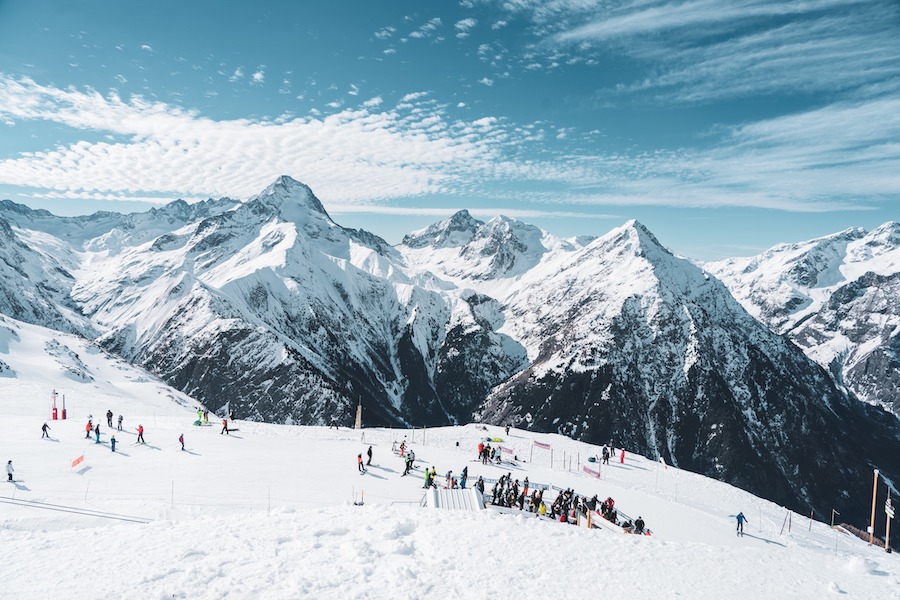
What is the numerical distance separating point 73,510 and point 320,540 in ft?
49.0

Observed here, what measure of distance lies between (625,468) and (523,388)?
135 metres

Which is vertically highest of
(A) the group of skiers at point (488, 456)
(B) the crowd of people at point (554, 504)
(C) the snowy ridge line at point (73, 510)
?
(C) the snowy ridge line at point (73, 510)

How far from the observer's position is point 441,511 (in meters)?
24.4

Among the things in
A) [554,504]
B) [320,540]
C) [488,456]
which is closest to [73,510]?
[320,540]

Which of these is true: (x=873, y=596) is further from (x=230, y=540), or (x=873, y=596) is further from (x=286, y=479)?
(x=286, y=479)

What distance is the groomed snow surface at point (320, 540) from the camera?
16.5 metres

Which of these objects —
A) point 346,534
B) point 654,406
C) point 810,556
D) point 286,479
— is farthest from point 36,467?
point 654,406

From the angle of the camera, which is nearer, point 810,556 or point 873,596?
point 873,596

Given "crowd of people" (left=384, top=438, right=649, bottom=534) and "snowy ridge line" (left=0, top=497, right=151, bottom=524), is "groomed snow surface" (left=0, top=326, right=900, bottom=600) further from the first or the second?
"crowd of people" (left=384, top=438, right=649, bottom=534)

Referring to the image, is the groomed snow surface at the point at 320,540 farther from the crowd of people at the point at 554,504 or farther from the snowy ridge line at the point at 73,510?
the crowd of people at the point at 554,504

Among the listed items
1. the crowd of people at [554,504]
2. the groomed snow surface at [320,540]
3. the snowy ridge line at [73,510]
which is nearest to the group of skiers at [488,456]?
the groomed snow surface at [320,540]

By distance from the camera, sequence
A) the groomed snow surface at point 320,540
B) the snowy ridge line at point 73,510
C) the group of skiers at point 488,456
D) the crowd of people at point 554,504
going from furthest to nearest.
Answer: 1. the group of skiers at point 488,456
2. the crowd of people at point 554,504
3. the snowy ridge line at point 73,510
4. the groomed snow surface at point 320,540

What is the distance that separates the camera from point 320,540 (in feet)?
64.1

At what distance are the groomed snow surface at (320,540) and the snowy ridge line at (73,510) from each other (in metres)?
0.17
